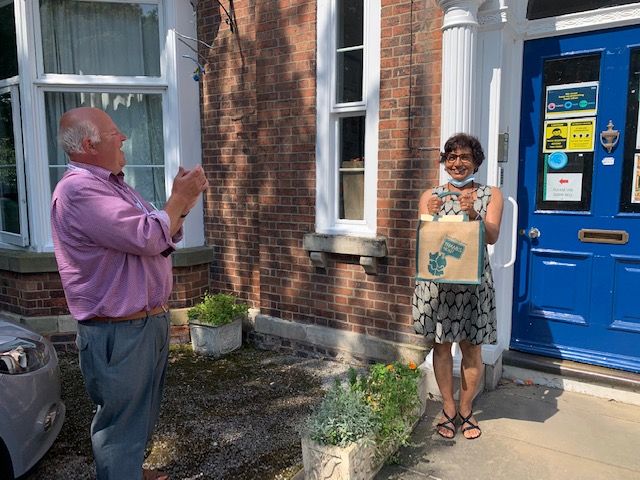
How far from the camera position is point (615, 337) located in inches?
141

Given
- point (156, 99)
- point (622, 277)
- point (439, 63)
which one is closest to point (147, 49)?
point (156, 99)

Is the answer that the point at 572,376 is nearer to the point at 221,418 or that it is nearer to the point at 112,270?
the point at 221,418

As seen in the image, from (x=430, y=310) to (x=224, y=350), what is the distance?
260 cm

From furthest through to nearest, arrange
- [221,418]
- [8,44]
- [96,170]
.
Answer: [8,44], [221,418], [96,170]

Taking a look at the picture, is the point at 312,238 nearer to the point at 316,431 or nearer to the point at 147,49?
the point at 316,431

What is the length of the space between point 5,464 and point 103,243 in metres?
1.35

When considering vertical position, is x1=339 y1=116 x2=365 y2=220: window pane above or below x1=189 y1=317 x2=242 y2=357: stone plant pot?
above

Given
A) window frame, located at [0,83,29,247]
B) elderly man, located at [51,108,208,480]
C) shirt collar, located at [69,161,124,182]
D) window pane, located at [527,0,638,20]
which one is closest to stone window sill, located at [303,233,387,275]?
window pane, located at [527,0,638,20]

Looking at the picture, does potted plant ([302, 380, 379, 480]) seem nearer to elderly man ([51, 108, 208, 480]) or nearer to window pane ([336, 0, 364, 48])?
elderly man ([51, 108, 208, 480])

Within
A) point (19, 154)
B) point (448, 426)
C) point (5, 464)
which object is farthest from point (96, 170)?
point (19, 154)

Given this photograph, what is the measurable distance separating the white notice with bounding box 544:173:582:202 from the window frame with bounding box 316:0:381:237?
132cm

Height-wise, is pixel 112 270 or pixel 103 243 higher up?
pixel 103 243

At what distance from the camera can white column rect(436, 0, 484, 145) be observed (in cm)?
348

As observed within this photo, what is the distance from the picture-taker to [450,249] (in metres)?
2.71
